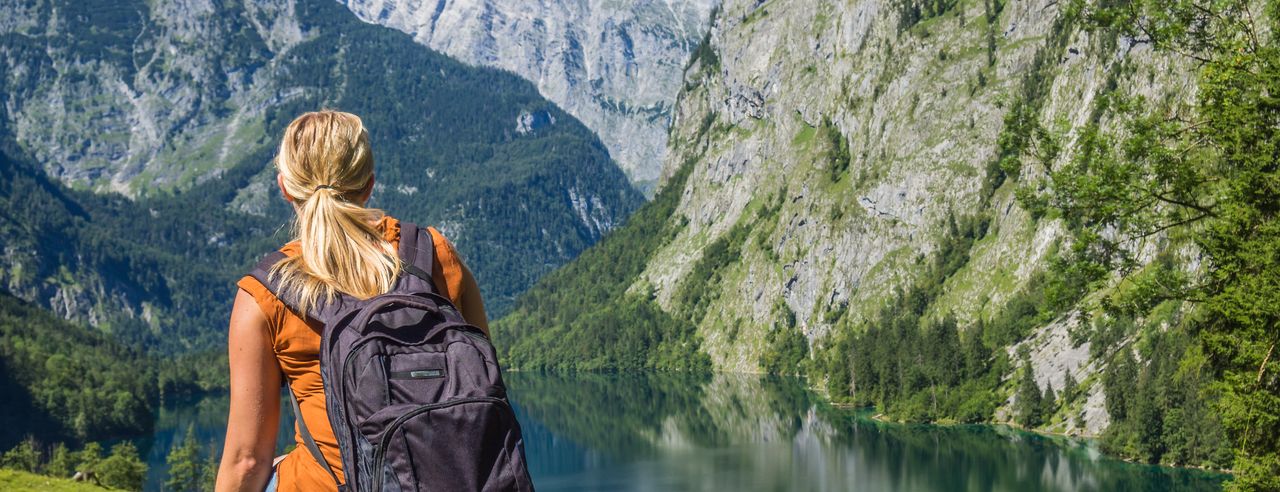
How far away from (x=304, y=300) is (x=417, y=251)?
0.68 m

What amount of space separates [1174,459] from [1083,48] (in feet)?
303

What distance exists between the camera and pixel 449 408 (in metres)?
5.34

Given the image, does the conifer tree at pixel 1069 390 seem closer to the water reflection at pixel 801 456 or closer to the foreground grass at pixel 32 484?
the water reflection at pixel 801 456

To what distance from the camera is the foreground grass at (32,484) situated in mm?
44138

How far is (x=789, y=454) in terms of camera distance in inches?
4783

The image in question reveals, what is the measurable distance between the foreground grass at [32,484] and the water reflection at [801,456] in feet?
201

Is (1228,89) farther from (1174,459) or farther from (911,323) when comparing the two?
(911,323)

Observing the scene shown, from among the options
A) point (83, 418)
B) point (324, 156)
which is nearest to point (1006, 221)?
point (83, 418)

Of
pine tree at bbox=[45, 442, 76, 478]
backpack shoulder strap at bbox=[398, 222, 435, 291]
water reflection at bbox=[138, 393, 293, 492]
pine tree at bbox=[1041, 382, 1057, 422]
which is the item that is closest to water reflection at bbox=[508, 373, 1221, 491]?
pine tree at bbox=[1041, 382, 1057, 422]

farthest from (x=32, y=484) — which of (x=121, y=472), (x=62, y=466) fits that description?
(x=62, y=466)

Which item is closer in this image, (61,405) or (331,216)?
(331,216)

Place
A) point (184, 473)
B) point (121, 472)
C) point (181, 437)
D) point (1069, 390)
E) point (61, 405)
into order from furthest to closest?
point (61, 405), point (181, 437), point (1069, 390), point (184, 473), point (121, 472)

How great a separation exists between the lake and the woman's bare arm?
9702 centimetres

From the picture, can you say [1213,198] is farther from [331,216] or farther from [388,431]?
[388,431]
